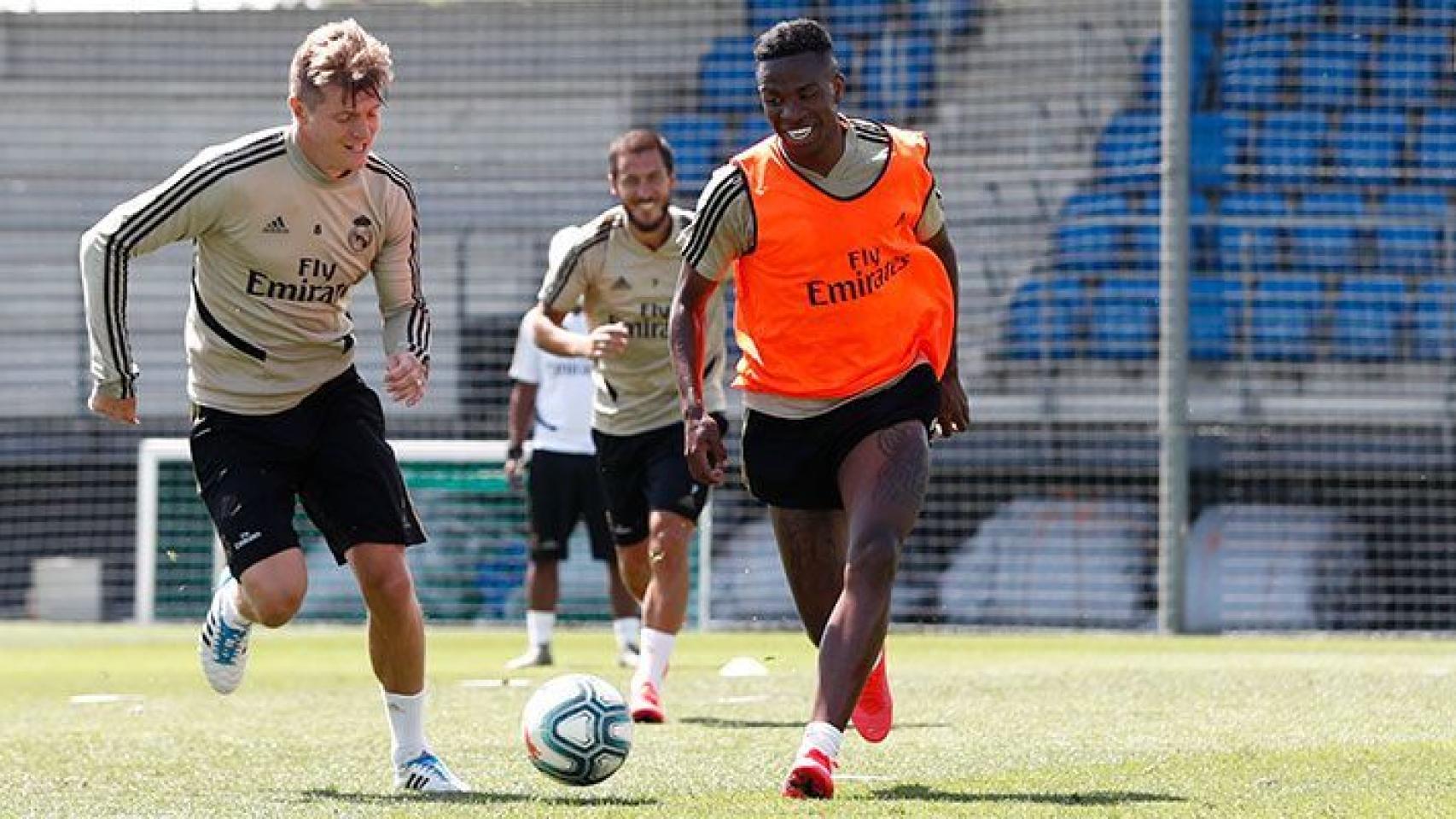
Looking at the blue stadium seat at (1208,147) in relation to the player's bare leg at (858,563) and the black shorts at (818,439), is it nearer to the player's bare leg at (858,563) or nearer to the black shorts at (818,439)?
the black shorts at (818,439)

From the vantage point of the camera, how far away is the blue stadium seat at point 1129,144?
20.4 m

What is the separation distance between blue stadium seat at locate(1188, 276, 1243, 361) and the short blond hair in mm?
14686

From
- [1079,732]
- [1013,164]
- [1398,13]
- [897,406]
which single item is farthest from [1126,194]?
[897,406]

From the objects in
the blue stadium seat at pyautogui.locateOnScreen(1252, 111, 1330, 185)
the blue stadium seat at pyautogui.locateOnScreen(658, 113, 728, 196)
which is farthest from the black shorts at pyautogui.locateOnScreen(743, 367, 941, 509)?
the blue stadium seat at pyautogui.locateOnScreen(658, 113, 728, 196)

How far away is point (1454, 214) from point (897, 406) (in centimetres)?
1479

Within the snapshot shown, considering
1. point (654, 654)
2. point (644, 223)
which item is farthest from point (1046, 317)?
point (654, 654)

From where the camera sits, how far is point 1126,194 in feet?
67.4

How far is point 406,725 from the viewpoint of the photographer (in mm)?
6641

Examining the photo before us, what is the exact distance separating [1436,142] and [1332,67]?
113cm

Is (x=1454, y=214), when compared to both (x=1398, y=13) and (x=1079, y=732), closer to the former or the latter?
(x=1398, y=13)

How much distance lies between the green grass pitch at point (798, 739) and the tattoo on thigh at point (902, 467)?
0.76 metres

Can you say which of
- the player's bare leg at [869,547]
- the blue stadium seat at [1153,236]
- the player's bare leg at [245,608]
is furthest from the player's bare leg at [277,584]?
the blue stadium seat at [1153,236]

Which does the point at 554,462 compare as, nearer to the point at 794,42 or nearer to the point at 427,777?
the point at 427,777

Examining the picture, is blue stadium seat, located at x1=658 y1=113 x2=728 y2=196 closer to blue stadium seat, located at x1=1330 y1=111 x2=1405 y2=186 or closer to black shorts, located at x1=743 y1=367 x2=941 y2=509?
blue stadium seat, located at x1=1330 y1=111 x2=1405 y2=186
